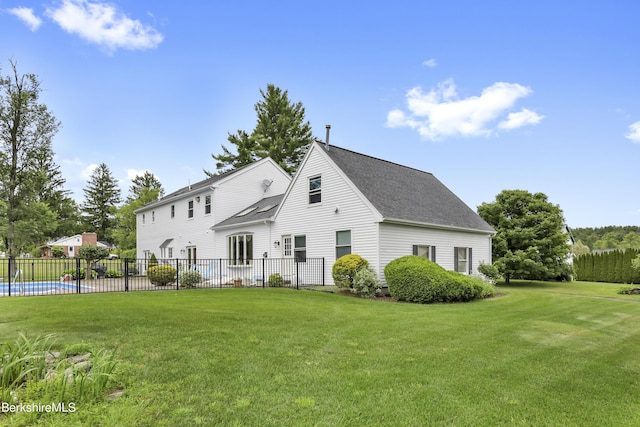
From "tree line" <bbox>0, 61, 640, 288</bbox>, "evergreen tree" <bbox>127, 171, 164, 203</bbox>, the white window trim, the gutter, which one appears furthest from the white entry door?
"evergreen tree" <bbox>127, 171, 164, 203</bbox>

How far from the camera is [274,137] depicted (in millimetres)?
41812

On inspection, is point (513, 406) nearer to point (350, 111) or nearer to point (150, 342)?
point (150, 342)

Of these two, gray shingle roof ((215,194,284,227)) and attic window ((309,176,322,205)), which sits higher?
attic window ((309,176,322,205))

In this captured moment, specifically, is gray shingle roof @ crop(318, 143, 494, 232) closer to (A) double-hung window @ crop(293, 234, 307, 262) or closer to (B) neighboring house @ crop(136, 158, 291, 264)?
(A) double-hung window @ crop(293, 234, 307, 262)

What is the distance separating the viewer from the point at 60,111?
90.3 feet

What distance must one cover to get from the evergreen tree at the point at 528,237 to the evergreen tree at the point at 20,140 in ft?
107

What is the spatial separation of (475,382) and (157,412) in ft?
12.0

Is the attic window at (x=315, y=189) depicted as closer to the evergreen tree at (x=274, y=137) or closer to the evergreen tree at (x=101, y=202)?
the evergreen tree at (x=274, y=137)

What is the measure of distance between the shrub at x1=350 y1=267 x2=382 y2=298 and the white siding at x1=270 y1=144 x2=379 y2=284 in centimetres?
93

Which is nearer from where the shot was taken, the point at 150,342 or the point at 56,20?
the point at 150,342

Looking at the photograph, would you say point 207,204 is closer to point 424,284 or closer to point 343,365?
point 424,284

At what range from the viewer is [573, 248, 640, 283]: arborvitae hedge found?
26675mm

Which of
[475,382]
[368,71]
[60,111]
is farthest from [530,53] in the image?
[60,111]

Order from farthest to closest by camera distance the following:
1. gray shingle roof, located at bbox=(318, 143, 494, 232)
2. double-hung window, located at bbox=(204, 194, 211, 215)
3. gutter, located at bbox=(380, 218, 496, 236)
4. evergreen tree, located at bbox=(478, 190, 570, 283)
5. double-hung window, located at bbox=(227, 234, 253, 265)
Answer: double-hung window, located at bbox=(204, 194, 211, 215), evergreen tree, located at bbox=(478, 190, 570, 283), double-hung window, located at bbox=(227, 234, 253, 265), gray shingle roof, located at bbox=(318, 143, 494, 232), gutter, located at bbox=(380, 218, 496, 236)
